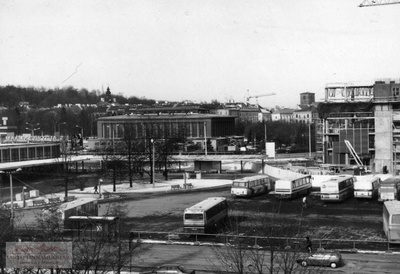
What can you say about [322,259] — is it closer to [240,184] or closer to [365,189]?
[365,189]

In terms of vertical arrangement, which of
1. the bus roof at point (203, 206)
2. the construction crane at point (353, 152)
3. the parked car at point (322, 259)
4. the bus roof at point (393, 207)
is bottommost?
the parked car at point (322, 259)

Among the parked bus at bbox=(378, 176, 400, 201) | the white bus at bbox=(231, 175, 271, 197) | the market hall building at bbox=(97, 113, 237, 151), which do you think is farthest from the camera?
the market hall building at bbox=(97, 113, 237, 151)

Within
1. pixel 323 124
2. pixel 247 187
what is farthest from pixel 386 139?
pixel 247 187

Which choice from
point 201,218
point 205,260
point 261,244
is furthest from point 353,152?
point 205,260

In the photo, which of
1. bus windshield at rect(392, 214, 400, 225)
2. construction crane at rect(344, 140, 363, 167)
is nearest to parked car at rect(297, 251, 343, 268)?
bus windshield at rect(392, 214, 400, 225)

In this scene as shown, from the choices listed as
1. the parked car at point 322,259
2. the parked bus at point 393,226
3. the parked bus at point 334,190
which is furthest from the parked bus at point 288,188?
the parked car at point 322,259

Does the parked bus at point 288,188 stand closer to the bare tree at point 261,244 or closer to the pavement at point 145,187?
the bare tree at point 261,244

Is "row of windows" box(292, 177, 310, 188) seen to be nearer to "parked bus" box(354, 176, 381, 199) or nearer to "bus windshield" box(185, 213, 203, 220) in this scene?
"parked bus" box(354, 176, 381, 199)
